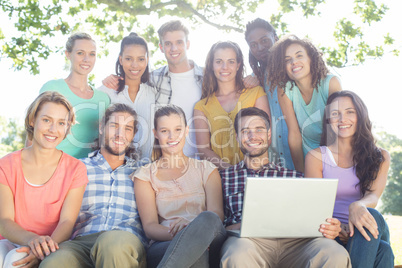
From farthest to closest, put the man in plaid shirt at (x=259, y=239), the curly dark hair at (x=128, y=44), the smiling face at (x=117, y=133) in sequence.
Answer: the curly dark hair at (x=128, y=44)
the smiling face at (x=117, y=133)
the man in plaid shirt at (x=259, y=239)

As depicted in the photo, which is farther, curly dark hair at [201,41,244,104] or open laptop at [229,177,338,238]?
curly dark hair at [201,41,244,104]

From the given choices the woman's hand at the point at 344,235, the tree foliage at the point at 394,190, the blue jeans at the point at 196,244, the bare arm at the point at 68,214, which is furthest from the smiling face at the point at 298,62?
the tree foliage at the point at 394,190

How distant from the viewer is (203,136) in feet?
12.9

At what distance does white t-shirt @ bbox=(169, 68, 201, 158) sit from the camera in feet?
13.5

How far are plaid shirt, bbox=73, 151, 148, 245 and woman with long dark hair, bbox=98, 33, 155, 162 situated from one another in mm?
797

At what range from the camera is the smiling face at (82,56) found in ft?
12.9

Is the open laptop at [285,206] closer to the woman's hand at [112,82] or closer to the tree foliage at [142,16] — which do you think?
the woman's hand at [112,82]

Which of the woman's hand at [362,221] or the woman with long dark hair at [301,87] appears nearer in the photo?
the woman's hand at [362,221]

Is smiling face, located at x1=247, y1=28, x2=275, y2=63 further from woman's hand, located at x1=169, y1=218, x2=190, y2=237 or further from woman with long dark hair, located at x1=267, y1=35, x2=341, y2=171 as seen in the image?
woman's hand, located at x1=169, y1=218, x2=190, y2=237

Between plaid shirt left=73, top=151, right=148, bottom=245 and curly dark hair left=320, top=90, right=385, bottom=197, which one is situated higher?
curly dark hair left=320, top=90, right=385, bottom=197

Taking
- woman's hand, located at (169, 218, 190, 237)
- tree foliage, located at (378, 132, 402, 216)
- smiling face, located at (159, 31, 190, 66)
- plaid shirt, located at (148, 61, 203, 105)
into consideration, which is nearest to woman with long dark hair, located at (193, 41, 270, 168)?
plaid shirt, located at (148, 61, 203, 105)

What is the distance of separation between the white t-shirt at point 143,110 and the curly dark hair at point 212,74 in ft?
1.89

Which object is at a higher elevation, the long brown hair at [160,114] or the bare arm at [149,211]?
the long brown hair at [160,114]

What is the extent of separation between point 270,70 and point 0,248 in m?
2.77
